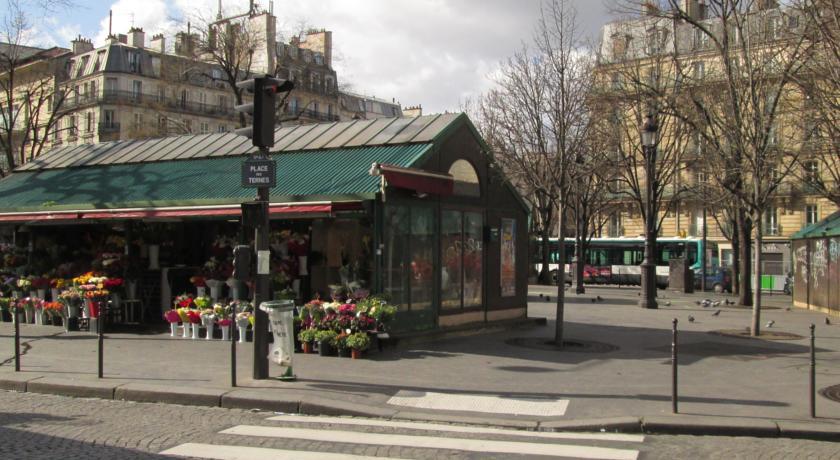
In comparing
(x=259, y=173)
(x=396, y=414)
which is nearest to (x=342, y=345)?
(x=259, y=173)

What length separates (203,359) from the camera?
12.4 meters

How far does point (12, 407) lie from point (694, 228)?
60380 millimetres

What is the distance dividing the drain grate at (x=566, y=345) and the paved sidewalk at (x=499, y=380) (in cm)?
6

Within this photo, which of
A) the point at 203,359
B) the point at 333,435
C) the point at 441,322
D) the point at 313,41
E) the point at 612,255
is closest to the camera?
the point at 333,435

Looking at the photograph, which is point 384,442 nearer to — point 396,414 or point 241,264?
point 396,414

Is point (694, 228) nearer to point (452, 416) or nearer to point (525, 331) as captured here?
point (525, 331)

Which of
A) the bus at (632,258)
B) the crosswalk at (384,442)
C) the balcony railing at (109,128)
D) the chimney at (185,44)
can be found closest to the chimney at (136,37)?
the balcony railing at (109,128)

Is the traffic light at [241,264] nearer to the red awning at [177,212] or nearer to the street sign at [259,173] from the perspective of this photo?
the street sign at [259,173]

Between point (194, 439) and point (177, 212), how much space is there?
8.71 metres

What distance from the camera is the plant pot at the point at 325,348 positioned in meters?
12.9

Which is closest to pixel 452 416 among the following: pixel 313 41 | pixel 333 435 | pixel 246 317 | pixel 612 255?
pixel 333 435

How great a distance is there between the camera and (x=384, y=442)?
24.8ft

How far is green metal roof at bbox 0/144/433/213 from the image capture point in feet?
47.9

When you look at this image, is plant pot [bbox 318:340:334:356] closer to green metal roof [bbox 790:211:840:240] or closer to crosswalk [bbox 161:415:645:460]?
crosswalk [bbox 161:415:645:460]
